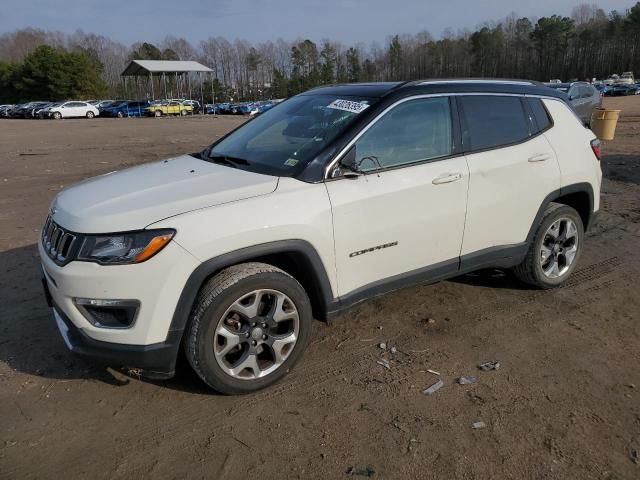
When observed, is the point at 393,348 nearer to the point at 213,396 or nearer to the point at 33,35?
the point at 213,396

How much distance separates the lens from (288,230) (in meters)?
3.12

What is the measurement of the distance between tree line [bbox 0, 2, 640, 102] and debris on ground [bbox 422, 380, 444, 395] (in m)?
86.4

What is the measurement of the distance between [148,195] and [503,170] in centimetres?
260

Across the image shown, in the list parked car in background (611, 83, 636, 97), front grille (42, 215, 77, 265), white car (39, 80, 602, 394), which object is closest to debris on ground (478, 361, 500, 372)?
white car (39, 80, 602, 394)

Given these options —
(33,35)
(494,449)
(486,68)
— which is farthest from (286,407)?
(33,35)

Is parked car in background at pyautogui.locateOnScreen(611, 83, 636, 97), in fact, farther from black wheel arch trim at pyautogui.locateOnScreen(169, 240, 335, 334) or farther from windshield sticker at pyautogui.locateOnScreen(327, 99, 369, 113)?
black wheel arch trim at pyautogui.locateOnScreen(169, 240, 335, 334)

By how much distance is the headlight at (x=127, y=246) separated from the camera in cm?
281

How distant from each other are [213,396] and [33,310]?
2.11 m

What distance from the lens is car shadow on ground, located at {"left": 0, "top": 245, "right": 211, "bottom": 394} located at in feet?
11.4

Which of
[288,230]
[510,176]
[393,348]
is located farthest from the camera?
[510,176]

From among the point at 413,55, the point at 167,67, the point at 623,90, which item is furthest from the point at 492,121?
the point at 413,55

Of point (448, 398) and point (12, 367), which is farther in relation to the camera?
point (12, 367)

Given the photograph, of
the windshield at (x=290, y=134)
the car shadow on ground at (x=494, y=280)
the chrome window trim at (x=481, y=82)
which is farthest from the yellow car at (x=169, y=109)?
the chrome window trim at (x=481, y=82)

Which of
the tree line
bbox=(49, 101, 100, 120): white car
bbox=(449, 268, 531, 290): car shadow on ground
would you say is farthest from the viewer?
the tree line
